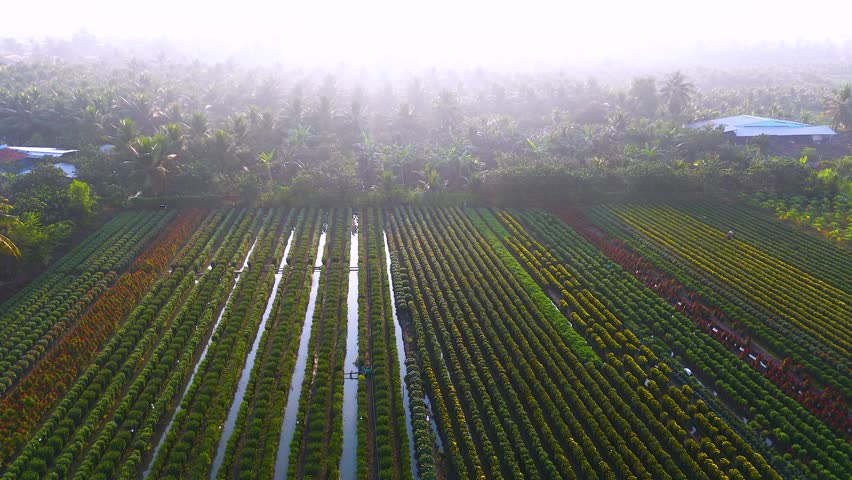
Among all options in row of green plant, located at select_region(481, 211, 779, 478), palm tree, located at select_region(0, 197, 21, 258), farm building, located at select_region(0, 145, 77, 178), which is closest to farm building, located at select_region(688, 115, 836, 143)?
row of green plant, located at select_region(481, 211, 779, 478)

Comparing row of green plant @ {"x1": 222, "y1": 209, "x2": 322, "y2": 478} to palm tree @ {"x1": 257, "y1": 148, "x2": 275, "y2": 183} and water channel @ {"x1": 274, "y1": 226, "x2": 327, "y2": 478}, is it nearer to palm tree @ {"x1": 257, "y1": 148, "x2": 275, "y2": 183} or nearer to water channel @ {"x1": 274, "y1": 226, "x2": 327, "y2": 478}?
water channel @ {"x1": 274, "y1": 226, "x2": 327, "y2": 478}

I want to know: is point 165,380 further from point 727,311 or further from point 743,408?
point 727,311

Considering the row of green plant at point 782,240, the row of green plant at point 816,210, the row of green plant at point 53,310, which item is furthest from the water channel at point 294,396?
the row of green plant at point 816,210

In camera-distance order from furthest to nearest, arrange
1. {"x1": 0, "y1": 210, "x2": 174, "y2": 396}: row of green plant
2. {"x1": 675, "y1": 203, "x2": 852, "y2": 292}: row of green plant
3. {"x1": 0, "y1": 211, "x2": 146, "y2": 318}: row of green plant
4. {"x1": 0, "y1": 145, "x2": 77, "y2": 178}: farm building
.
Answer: {"x1": 0, "y1": 145, "x2": 77, "y2": 178}: farm building
{"x1": 675, "y1": 203, "x2": 852, "y2": 292}: row of green plant
{"x1": 0, "y1": 211, "x2": 146, "y2": 318}: row of green plant
{"x1": 0, "y1": 210, "x2": 174, "y2": 396}: row of green plant

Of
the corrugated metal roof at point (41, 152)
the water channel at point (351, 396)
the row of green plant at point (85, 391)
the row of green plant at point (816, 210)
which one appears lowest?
the water channel at point (351, 396)

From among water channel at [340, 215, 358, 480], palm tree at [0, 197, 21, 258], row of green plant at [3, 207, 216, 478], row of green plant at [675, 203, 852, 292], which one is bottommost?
water channel at [340, 215, 358, 480]

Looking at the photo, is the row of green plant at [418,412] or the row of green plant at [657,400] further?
the row of green plant at [657,400]

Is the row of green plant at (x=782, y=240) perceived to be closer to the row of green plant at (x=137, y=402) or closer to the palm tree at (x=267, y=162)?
Result: the row of green plant at (x=137, y=402)

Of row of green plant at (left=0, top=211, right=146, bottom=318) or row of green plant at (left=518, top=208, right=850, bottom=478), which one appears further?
row of green plant at (left=0, top=211, right=146, bottom=318)
